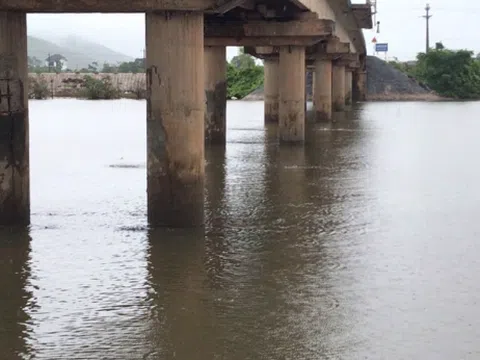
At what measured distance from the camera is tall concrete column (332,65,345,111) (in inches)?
2190

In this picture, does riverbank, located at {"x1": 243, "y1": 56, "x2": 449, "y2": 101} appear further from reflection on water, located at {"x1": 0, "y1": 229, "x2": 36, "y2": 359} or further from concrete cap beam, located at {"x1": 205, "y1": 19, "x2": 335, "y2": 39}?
reflection on water, located at {"x1": 0, "y1": 229, "x2": 36, "y2": 359}

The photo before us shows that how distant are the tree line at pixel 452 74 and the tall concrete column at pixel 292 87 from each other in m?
64.0

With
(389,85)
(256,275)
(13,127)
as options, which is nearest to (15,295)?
(256,275)

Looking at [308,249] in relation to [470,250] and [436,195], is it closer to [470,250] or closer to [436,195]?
[470,250]

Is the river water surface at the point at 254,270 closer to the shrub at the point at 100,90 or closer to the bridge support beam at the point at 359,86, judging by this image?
the shrub at the point at 100,90

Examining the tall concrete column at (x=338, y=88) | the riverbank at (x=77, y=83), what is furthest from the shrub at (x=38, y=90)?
the tall concrete column at (x=338, y=88)

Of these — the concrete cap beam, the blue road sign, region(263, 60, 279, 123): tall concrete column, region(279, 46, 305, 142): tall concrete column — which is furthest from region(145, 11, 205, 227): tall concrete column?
the blue road sign

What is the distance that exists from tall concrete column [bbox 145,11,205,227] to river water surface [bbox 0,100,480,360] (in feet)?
1.54

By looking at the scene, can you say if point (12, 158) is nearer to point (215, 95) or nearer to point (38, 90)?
point (215, 95)

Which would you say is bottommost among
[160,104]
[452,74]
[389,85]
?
[160,104]

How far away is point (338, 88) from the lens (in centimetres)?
5697

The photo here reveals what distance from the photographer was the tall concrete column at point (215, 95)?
93.9 ft

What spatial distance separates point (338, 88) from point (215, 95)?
28.7m

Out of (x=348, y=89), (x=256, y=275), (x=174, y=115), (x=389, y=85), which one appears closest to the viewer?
(x=256, y=275)
